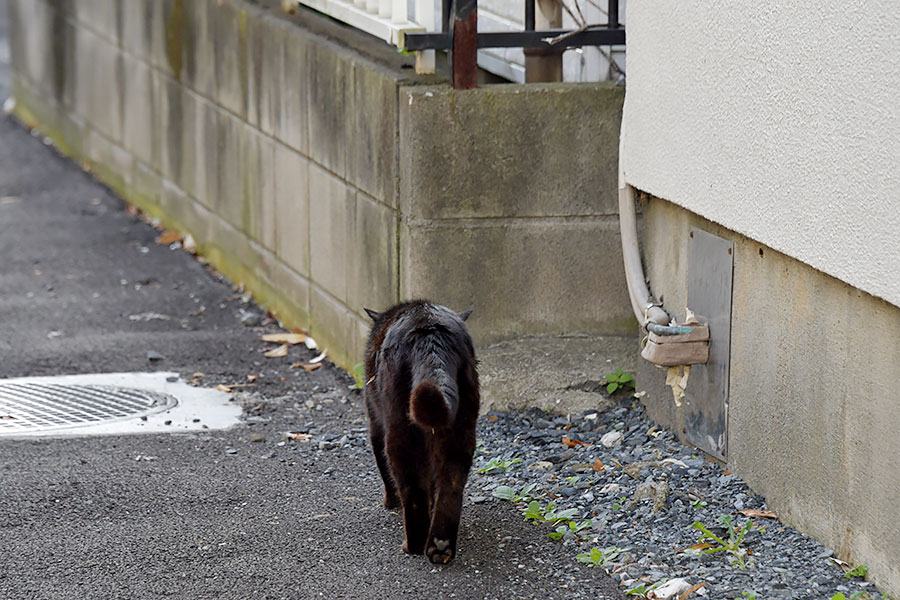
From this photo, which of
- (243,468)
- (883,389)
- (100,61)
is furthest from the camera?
(100,61)

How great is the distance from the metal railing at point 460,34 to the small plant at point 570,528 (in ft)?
7.16

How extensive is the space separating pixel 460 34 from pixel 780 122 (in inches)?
73.9

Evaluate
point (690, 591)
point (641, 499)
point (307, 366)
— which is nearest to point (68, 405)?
point (307, 366)

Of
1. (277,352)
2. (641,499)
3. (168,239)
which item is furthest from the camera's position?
(168,239)

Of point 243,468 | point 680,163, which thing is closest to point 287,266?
point 243,468

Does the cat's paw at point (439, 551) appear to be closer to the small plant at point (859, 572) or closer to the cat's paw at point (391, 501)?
the cat's paw at point (391, 501)

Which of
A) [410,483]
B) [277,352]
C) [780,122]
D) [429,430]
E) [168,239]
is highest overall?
[780,122]

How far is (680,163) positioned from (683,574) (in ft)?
5.99

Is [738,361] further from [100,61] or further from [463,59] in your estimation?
[100,61]

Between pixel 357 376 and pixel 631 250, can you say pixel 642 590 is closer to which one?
pixel 631 250

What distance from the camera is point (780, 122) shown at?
189 inches

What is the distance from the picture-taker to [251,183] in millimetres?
8656

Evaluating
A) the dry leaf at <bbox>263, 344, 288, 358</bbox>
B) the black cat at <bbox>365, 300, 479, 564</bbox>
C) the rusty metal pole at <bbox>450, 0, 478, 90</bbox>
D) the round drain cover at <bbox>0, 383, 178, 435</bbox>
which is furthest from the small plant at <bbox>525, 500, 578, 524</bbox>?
the dry leaf at <bbox>263, 344, 288, 358</bbox>

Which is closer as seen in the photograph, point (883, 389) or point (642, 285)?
point (883, 389)
